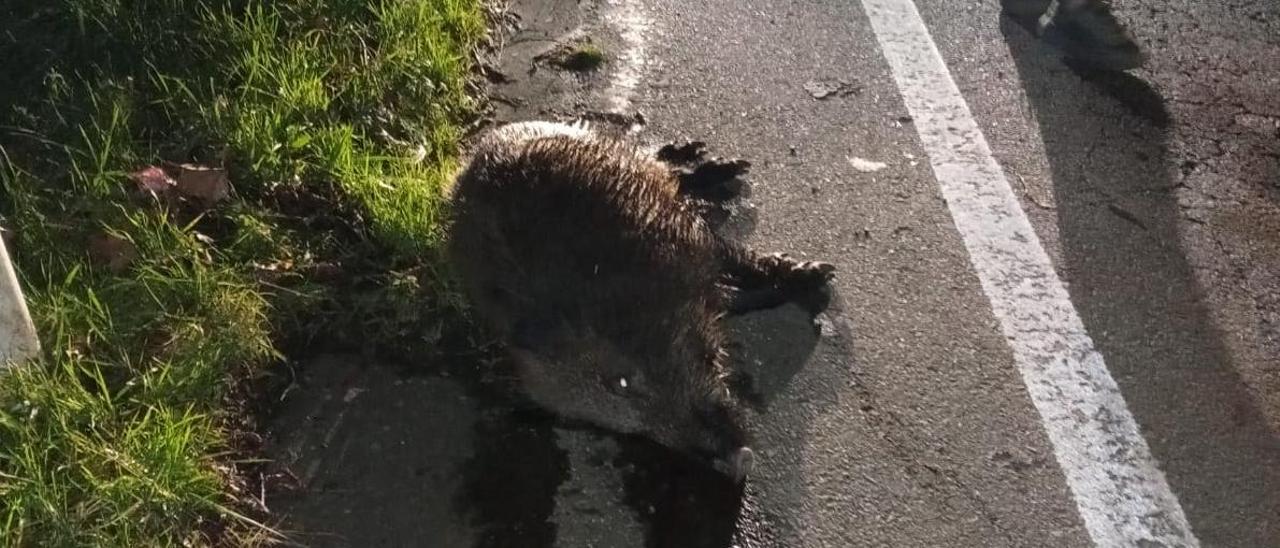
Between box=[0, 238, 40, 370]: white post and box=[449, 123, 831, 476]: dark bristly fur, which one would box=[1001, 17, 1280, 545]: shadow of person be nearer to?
box=[449, 123, 831, 476]: dark bristly fur

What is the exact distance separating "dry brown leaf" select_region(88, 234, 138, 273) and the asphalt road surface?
2.66 feet

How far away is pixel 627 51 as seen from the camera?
5.05 metres

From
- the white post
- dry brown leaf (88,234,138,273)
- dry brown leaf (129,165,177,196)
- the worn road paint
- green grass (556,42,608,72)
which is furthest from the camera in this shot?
green grass (556,42,608,72)

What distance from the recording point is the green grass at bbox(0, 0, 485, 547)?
3000 mm

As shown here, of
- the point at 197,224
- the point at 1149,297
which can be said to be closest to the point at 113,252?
the point at 197,224

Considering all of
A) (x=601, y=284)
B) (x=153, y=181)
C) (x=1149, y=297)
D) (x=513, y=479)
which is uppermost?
(x=601, y=284)

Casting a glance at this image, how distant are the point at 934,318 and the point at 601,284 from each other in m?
1.22

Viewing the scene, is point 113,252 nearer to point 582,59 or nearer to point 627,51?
point 582,59

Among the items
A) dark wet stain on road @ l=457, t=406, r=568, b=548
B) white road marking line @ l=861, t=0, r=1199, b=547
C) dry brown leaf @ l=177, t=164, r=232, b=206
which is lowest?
dark wet stain on road @ l=457, t=406, r=568, b=548

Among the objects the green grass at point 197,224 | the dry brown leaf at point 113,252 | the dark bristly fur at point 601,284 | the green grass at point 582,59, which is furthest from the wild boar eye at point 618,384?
the green grass at point 582,59

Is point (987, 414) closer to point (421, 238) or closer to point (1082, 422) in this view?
point (1082, 422)

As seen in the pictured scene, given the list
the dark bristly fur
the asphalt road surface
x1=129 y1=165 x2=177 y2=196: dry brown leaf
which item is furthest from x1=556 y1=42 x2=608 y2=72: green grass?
x1=129 y1=165 x2=177 y2=196: dry brown leaf

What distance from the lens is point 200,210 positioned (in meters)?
3.91

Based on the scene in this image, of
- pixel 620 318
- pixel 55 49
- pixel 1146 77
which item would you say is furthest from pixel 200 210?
pixel 1146 77
